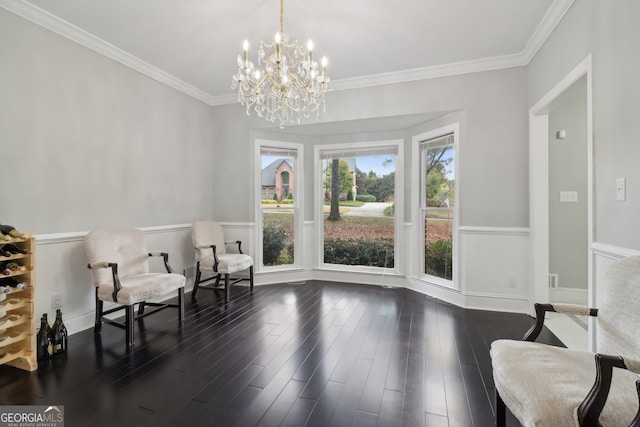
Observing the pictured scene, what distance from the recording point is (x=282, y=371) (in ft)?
6.96

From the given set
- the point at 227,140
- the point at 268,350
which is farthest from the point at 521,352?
the point at 227,140

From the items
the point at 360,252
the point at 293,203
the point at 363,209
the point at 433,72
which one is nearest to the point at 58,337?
the point at 293,203

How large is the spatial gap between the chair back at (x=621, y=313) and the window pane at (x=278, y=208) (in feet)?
12.4

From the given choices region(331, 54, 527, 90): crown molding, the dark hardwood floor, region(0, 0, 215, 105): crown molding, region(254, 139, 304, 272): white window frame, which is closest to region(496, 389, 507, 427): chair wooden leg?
the dark hardwood floor

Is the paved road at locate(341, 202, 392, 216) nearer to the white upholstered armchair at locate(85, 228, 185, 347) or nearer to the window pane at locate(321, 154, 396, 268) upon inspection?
the window pane at locate(321, 154, 396, 268)

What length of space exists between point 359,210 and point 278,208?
1.28m

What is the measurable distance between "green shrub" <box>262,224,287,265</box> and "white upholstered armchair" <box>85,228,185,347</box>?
1711 millimetres

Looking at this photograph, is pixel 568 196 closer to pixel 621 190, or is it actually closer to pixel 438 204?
pixel 438 204

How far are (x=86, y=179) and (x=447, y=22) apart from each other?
3.71 m

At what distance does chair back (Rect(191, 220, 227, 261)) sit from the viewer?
388 cm

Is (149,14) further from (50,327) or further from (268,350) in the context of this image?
(268,350)

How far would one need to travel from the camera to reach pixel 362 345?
252cm

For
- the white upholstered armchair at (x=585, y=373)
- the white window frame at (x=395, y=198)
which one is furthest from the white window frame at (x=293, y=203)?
the white upholstered armchair at (x=585, y=373)

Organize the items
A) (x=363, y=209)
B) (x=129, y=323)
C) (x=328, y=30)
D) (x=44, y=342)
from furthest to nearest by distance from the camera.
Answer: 1. (x=363, y=209)
2. (x=328, y=30)
3. (x=129, y=323)
4. (x=44, y=342)
